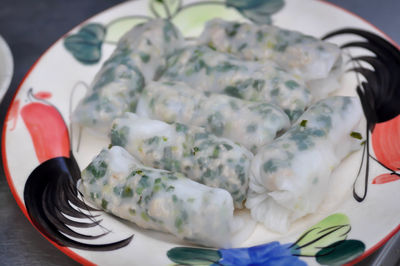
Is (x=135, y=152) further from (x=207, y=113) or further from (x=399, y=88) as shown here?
(x=399, y=88)

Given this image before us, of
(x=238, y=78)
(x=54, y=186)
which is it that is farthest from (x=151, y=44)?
(x=54, y=186)

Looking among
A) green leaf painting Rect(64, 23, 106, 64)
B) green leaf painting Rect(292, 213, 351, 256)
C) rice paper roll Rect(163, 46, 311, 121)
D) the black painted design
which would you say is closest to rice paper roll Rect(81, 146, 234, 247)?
green leaf painting Rect(292, 213, 351, 256)

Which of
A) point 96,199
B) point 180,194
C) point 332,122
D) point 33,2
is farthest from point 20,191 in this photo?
point 33,2

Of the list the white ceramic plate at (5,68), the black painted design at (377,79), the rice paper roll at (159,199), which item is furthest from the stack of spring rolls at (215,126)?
the white ceramic plate at (5,68)

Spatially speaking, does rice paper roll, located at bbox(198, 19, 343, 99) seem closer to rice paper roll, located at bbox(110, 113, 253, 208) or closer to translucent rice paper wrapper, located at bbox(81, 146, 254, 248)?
rice paper roll, located at bbox(110, 113, 253, 208)

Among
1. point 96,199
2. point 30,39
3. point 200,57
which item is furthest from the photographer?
point 30,39

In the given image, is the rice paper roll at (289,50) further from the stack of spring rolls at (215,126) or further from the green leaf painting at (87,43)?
the green leaf painting at (87,43)

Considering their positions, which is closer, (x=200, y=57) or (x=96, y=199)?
(x=96, y=199)

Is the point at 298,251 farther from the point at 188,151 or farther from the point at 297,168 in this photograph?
the point at 188,151
